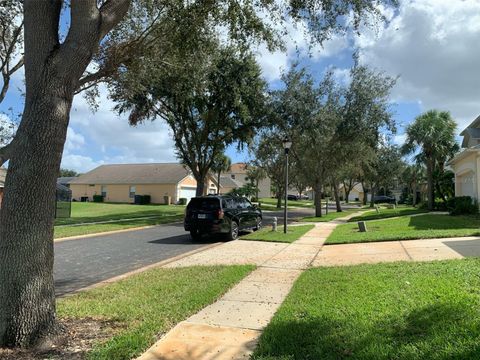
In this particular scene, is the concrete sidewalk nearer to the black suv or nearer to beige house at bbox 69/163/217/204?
the black suv

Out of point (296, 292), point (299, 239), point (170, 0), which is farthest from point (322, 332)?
point (299, 239)

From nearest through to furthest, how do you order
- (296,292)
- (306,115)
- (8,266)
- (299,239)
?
1. (8,266)
2. (296,292)
3. (299,239)
4. (306,115)

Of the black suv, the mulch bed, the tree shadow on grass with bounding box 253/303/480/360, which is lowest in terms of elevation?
the mulch bed

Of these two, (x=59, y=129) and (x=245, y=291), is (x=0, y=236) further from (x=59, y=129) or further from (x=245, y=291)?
(x=245, y=291)

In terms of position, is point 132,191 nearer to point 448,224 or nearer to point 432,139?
point 432,139

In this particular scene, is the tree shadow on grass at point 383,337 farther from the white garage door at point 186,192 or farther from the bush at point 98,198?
the bush at point 98,198

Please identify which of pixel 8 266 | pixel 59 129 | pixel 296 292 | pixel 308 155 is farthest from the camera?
pixel 308 155

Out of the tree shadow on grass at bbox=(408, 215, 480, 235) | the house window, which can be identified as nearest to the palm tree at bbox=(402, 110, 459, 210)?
the tree shadow on grass at bbox=(408, 215, 480, 235)

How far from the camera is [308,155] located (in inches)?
1262

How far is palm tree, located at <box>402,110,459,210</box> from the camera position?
107ft

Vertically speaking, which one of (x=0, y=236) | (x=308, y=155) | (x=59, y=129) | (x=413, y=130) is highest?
(x=413, y=130)

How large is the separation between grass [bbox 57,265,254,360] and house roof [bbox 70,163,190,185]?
46942 mm

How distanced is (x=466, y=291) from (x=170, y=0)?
26.5 feet

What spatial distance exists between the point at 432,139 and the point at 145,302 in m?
30.7
